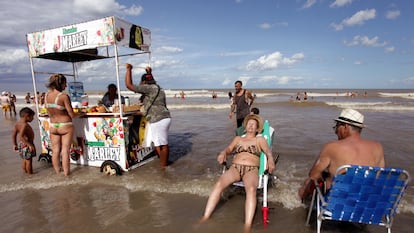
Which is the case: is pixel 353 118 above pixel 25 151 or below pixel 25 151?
above

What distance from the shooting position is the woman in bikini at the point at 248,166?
10.3 feet

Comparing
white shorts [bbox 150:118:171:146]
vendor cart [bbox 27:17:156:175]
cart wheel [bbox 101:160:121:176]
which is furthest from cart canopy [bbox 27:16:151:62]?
cart wheel [bbox 101:160:121:176]

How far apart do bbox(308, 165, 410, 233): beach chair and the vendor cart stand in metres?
3.79

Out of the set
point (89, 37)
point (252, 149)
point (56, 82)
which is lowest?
point (252, 149)

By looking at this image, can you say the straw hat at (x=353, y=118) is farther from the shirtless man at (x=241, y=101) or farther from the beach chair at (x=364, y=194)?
the shirtless man at (x=241, y=101)

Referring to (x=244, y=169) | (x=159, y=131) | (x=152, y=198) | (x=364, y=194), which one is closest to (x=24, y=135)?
(x=159, y=131)

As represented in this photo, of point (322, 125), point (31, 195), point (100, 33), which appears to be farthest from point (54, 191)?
point (322, 125)

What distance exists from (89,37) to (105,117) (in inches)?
61.1

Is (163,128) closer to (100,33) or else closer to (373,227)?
(100,33)

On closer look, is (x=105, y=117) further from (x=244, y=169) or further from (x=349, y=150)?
(x=349, y=150)

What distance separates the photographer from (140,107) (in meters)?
5.41

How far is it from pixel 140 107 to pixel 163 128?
795mm

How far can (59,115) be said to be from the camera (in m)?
4.61

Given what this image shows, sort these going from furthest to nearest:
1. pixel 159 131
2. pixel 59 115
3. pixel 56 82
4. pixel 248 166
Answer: pixel 159 131
pixel 59 115
pixel 56 82
pixel 248 166
